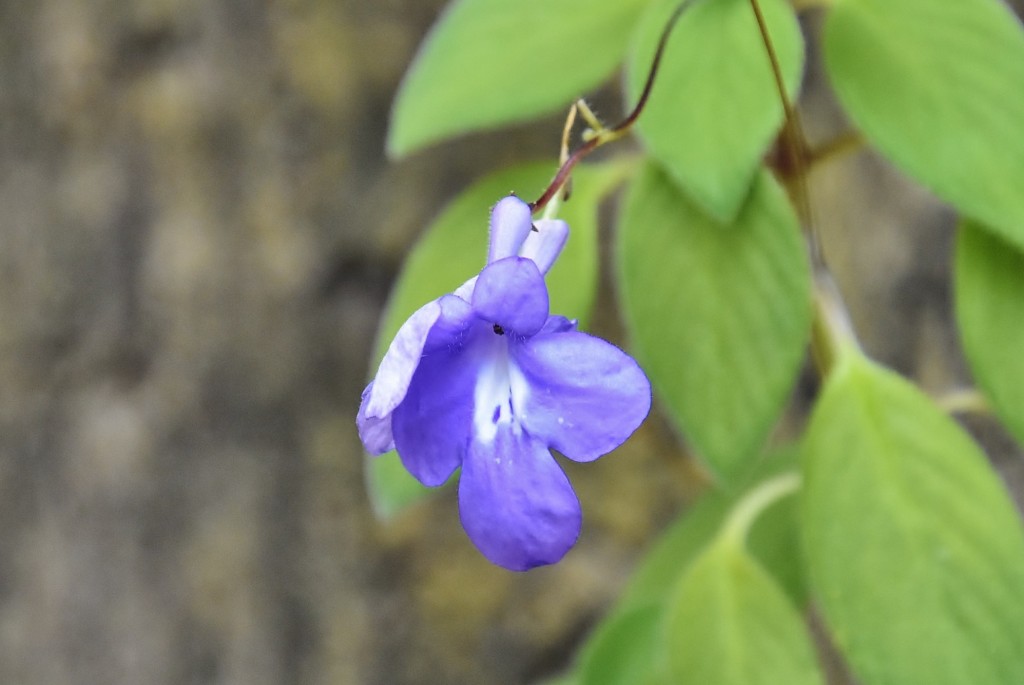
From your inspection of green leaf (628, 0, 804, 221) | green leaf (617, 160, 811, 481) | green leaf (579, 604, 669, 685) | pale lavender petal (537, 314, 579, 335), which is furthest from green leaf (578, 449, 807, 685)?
pale lavender petal (537, 314, 579, 335)

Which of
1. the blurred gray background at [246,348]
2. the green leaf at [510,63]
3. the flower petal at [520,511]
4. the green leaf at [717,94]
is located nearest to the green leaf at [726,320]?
the green leaf at [717,94]

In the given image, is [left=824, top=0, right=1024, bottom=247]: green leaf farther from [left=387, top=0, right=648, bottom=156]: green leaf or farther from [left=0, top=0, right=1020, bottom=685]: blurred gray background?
[left=0, top=0, right=1020, bottom=685]: blurred gray background

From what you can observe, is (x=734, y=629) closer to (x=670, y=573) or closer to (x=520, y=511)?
(x=670, y=573)

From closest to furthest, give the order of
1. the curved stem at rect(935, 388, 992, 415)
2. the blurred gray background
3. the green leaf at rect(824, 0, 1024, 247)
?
the green leaf at rect(824, 0, 1024, 247) → the curved stem at rect(935, 388, 992, 415) → the blurred gray background

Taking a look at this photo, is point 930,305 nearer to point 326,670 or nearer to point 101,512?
point 326,670

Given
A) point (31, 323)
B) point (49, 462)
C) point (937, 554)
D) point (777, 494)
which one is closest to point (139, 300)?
point (31, 323)

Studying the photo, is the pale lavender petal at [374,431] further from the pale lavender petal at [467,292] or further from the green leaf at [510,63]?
the green leaf at [510,63]
